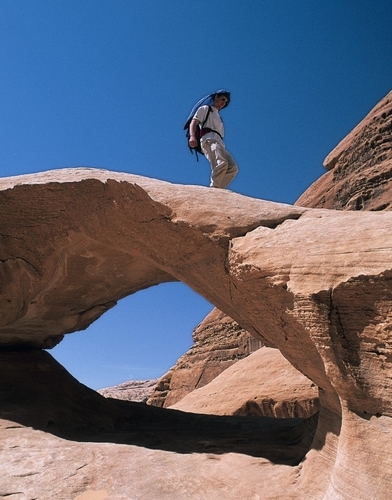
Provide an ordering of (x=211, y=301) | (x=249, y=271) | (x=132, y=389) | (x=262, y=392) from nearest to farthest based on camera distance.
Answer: (x=249, y=271) → (x=211, y=301) → (x=262, y=392) → (x=132, y=389)

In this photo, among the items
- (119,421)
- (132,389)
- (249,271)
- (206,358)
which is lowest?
(119,421)

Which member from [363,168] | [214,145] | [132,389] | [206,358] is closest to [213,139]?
[214,145]

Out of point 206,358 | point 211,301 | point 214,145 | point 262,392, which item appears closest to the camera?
point 211,301

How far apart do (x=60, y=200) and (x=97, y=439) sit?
2.83 m

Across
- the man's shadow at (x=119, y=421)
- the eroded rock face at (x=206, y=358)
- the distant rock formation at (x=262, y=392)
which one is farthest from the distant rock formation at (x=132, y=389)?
the man's shadow at (x=119, y=421)

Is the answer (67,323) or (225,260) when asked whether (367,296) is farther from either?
(67,323)

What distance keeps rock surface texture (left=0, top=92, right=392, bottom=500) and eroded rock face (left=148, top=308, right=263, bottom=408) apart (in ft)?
39.2

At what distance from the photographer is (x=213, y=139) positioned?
6332mm

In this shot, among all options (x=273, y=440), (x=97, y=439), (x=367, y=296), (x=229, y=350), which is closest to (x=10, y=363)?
(x=97, y=439)

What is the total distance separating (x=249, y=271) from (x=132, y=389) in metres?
32.1

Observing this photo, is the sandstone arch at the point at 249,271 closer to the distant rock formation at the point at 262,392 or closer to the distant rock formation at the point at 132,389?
the distant rock formation at the point at 262,392

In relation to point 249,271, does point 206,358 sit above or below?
above

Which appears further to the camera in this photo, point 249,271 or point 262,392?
point 262,392

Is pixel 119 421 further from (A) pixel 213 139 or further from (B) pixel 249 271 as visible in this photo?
(A) pixel 213 139
